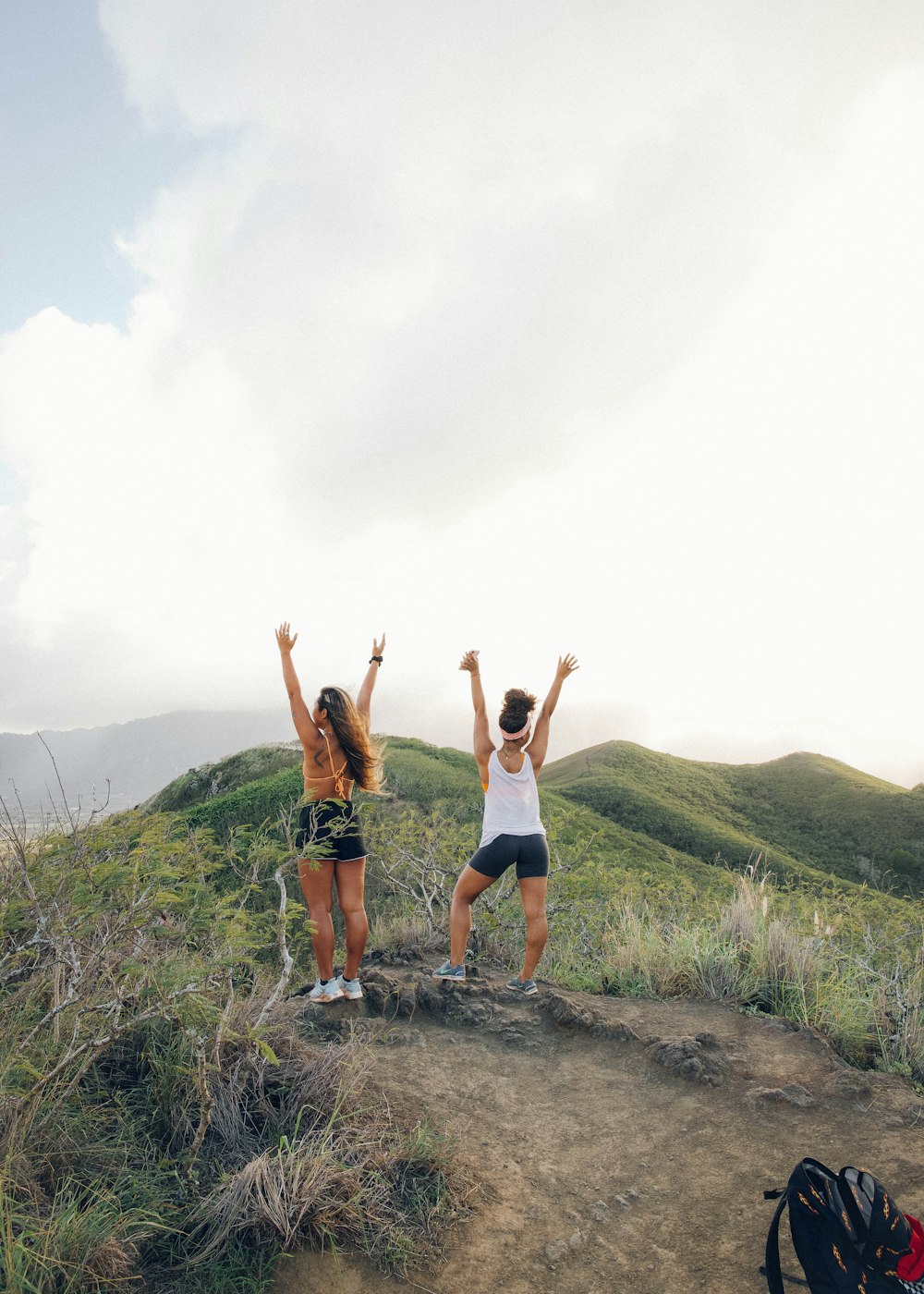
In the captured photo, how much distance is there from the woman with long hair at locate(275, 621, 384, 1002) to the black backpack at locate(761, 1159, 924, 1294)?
2.99 meters

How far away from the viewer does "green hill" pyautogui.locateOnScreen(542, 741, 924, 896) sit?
131ft

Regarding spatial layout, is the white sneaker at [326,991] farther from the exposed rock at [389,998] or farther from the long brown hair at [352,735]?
the long brown hair at [352,735]

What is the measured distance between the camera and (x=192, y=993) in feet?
11.5

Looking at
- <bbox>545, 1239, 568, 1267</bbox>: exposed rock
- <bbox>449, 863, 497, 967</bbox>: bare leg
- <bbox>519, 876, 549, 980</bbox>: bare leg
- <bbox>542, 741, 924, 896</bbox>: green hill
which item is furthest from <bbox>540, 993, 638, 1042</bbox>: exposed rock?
<bbox>542, 741, 924, 896</bbox>: green hill

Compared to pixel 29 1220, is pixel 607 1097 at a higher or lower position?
lower

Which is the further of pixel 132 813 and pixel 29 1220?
pixel 132 813

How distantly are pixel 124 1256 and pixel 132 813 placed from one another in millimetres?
2021

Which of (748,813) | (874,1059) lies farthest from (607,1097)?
(748,813)

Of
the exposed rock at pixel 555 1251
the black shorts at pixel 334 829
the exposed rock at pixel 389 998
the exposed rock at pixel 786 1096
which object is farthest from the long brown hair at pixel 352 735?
the exposed rock at pixel 786 1096

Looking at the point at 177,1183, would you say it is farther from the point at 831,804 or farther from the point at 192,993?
the point at 831,804

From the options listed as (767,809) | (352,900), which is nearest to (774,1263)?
(352,900)

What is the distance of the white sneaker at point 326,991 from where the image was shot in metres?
5.35

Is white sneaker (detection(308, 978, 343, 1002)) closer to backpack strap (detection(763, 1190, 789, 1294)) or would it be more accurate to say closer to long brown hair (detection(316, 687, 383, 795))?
long brown hair (detection(316, 687, 383, 795))

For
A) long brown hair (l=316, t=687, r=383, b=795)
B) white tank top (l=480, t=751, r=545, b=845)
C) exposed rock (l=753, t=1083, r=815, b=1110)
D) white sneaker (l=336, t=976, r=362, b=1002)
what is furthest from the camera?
white tank top (l=480, t=751, r=545, b=845)
